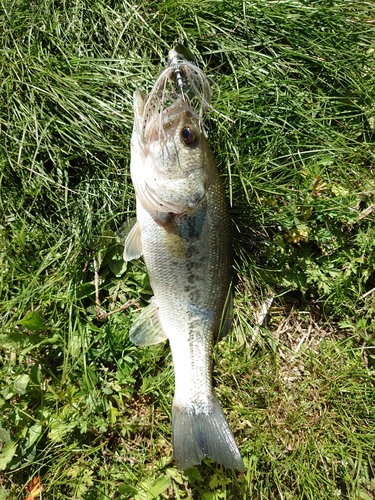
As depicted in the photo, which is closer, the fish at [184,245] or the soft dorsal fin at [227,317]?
the fish at [184,245]

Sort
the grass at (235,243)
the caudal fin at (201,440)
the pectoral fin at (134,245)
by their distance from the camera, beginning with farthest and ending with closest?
the grass at (235,243), the pectoral fin at (134,245), the caudal fin at (201,440)

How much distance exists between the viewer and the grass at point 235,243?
8.84 feet

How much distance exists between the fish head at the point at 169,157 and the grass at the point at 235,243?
0.49 metres

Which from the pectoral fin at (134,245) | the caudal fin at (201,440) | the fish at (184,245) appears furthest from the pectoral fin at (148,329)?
the caudal fin at (201,440)

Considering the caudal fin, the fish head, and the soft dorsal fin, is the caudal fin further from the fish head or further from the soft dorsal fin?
the fish head

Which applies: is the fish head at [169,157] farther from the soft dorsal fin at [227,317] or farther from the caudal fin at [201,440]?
the caudal fin at [201,440]

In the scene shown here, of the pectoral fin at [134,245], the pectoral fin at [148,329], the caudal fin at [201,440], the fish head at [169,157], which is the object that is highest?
the fish head at [169,157]

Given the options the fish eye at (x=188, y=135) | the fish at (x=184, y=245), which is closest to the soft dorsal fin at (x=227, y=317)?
the fish at (x=184, y=245)

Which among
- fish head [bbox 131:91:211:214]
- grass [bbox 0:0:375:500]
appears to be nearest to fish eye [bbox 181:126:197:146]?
fish head [bbox 131:91:211:214]

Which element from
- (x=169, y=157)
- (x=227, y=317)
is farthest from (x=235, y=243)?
(x=169, y=157)

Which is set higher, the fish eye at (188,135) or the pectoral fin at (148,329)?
the fish eye at (188,135)

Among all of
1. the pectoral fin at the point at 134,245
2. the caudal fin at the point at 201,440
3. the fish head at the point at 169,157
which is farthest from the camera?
the pectoral fin at the point at 134,245

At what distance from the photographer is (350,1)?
305 cm

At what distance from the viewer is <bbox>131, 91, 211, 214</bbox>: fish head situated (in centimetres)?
225
